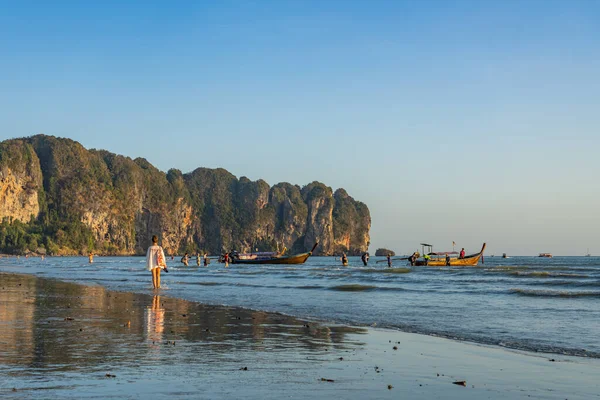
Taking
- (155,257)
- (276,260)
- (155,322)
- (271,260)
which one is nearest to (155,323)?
(155,322)

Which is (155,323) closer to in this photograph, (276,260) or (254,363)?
(254,363)

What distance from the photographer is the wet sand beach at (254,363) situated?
20.0ft

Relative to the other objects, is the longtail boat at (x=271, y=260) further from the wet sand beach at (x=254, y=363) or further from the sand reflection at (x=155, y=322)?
the wet sand beach at (x=254, y=363)

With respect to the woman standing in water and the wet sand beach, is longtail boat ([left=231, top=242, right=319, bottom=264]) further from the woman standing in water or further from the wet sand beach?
the wet sand beach

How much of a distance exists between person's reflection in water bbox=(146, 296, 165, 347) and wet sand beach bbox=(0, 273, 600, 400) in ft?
0.11

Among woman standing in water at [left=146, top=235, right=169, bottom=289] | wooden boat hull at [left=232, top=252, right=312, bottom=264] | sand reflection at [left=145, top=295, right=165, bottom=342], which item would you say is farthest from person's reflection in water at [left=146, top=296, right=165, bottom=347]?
wooden boat hull at [left=232, top=252, right=312, bottom=264]

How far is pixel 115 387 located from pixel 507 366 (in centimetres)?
497

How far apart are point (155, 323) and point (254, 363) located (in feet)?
14.9

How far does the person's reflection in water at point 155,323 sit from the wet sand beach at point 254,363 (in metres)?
0.03

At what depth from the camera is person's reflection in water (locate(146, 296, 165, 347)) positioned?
31.3ft

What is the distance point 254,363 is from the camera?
7.63 m

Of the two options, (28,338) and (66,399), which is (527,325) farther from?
(66,399)

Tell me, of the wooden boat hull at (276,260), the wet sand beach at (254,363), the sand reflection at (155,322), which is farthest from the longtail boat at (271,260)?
the wet sand beach at (254,363)

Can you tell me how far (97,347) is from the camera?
8352 millimetres
